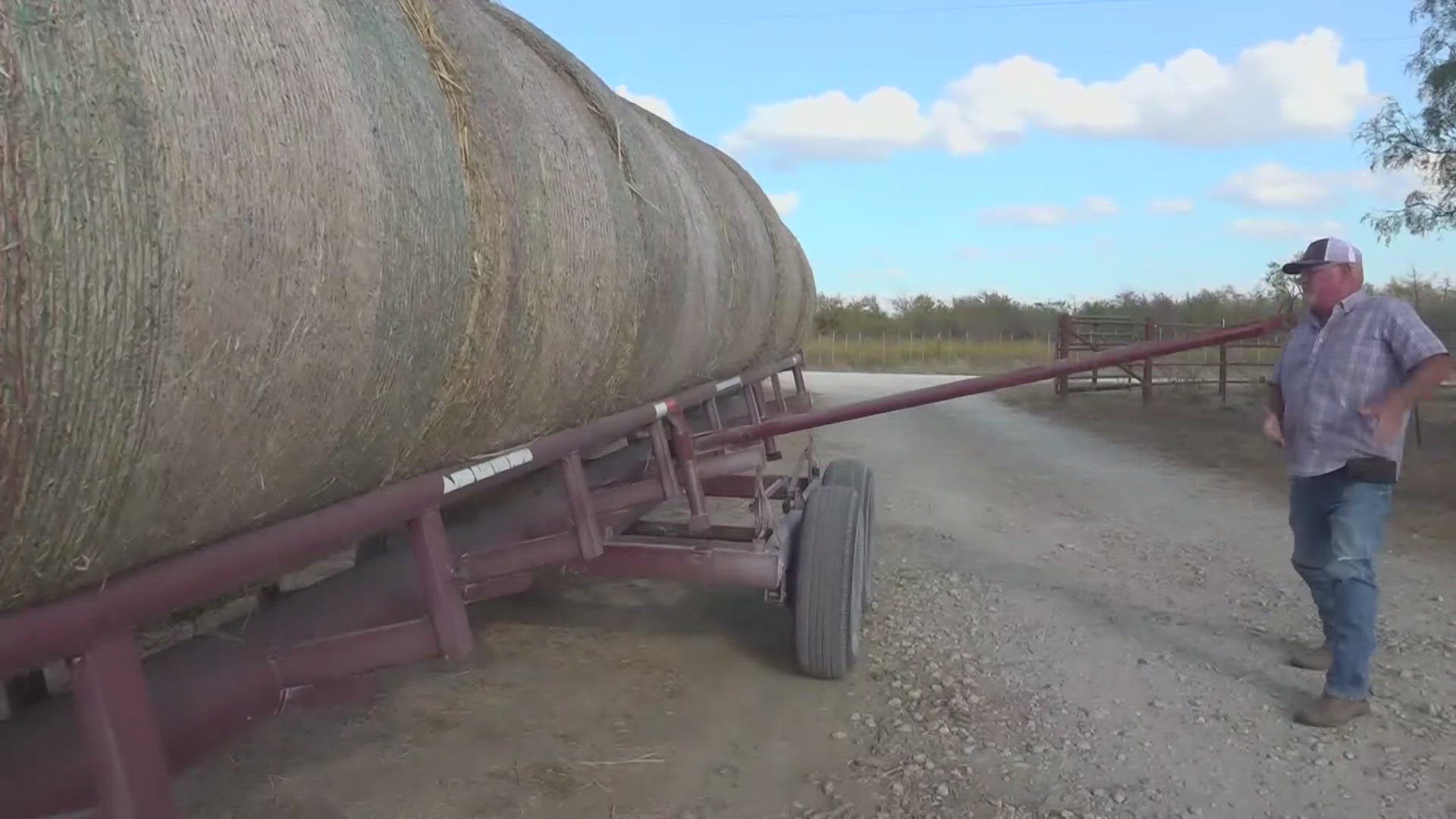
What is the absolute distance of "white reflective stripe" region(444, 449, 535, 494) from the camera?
274cm

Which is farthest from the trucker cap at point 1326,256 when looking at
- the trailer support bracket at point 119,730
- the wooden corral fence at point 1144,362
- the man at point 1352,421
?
the wooden corral fence at point 1144,362

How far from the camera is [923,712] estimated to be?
4.49m

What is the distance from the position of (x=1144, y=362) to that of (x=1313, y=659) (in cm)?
1688

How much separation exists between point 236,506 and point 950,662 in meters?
3.81

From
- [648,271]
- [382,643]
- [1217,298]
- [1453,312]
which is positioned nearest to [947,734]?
[648,271]

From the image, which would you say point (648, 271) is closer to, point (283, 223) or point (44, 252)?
point (283, 223)

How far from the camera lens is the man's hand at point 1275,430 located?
4.95 m

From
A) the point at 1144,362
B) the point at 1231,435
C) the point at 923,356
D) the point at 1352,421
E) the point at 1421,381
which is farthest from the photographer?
the point at 923,356

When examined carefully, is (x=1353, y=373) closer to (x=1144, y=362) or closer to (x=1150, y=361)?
(x=1150, y=361)

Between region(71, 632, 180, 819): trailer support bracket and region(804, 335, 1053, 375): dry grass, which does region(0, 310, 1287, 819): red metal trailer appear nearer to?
region(71, 632, 180, 819): trailer support bracket

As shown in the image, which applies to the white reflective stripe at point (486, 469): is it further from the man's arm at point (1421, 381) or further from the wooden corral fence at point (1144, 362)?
the wooden corral fence at point (1144, 362)

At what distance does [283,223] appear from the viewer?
188 cm

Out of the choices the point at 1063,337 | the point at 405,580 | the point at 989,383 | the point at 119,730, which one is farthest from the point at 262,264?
the point at 1063,337

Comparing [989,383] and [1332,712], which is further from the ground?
[989,383]
